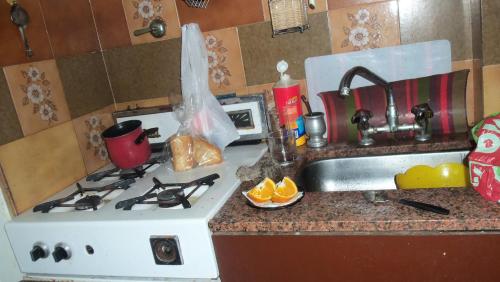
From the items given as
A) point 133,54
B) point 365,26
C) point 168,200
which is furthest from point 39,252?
point 365,26

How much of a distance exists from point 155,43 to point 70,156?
0.54 metres

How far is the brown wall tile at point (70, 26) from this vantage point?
1.35 m

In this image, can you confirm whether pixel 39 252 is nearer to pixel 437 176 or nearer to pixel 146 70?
pixel 146 70

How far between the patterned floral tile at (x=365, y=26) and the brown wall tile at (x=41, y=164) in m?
1.02

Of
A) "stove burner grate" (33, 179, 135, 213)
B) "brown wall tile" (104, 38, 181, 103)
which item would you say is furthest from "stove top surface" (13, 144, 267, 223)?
"brown wall tile" (104, 38, 181, 103)

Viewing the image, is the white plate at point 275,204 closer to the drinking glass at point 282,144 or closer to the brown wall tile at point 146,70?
the drinking glass at point 282,144

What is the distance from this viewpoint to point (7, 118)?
3.77 ft

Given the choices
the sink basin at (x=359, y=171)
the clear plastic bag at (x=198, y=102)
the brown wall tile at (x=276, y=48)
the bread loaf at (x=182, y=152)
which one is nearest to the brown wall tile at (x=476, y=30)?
the sink basin at (x=359, y=171)

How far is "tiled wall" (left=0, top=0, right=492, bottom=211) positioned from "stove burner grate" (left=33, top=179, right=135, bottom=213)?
3.9 inches

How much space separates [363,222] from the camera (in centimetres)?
79

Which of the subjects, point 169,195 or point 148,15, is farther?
point 148,15

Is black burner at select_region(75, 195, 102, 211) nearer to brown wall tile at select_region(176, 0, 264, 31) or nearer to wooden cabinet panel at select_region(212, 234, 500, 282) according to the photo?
wooden cabinet panel at select_region(212, 234, 500, 282)

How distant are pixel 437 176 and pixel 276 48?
70 centimetres

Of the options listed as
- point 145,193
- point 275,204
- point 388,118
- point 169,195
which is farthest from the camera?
point 388,118
